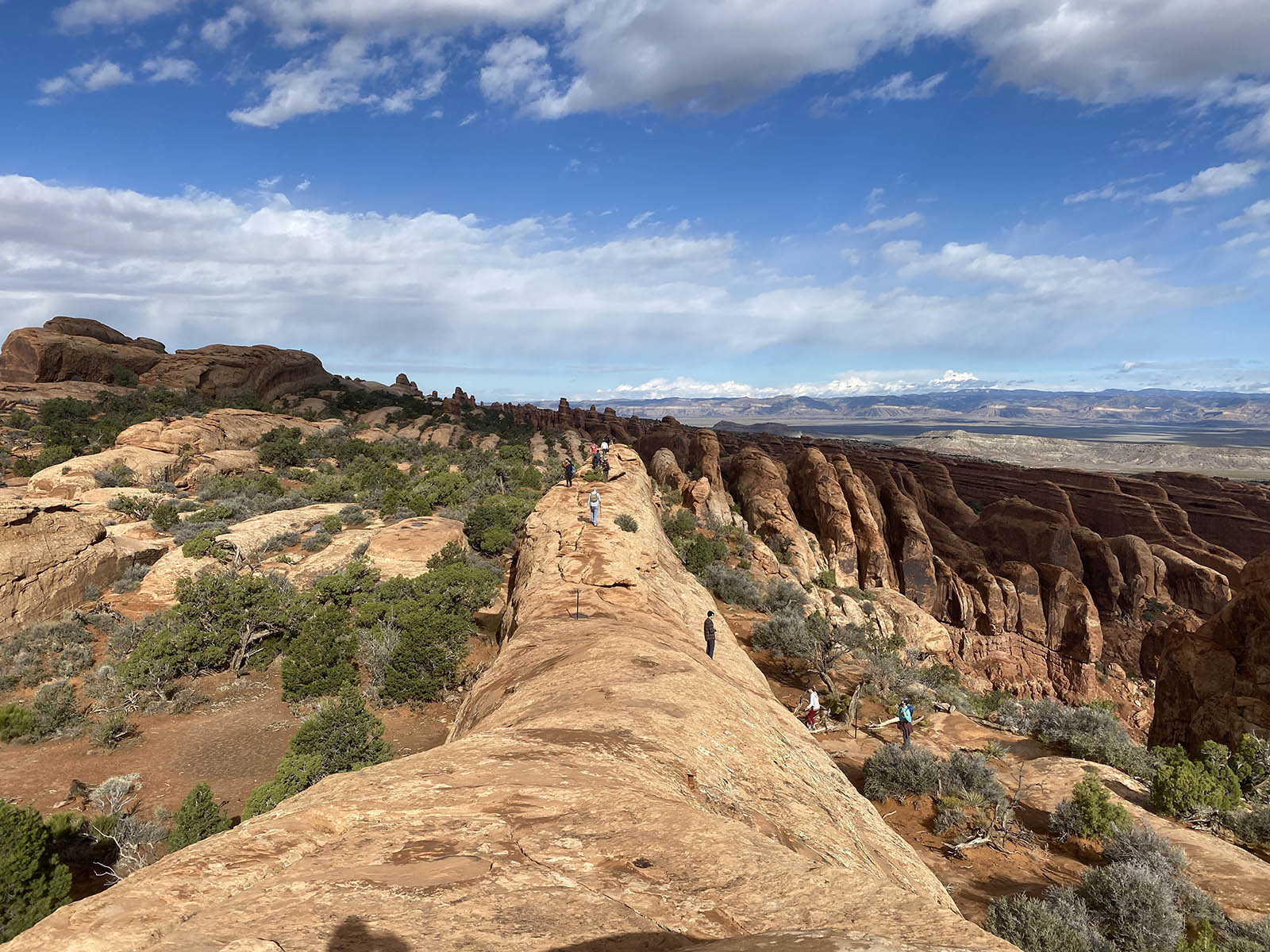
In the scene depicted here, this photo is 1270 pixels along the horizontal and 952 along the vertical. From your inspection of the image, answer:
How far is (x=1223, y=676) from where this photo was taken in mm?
16688

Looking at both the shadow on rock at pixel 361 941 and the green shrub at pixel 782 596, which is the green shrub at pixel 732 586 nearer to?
the green shrub at pixel 782 596

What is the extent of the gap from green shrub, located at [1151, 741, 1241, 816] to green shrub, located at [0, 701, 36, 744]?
24916mm

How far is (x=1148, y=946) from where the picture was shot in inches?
284

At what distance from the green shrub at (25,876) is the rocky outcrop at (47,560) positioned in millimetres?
13575

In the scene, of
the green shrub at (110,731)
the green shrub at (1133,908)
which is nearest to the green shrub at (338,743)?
the green shrub at (110,731)

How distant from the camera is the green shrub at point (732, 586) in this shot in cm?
2506

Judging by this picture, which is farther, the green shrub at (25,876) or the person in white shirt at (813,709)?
the person in white shirt at (813,709)

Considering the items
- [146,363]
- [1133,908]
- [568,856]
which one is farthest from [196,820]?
[146,363]

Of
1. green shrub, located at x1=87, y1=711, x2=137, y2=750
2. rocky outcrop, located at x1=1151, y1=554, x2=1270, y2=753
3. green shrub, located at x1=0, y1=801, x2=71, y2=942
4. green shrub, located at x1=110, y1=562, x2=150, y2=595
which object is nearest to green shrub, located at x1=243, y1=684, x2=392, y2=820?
green shrub, located at x1=0, y1=801, x2=71, y2=942

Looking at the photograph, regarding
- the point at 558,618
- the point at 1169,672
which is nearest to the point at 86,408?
the point at 558,618

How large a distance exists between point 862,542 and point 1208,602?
25.6 m

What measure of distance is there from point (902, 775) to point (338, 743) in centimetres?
1198

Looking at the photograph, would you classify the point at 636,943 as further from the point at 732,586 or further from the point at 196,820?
the point at 732,586

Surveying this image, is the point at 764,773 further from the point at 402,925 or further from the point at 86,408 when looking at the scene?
the point at 86,408
